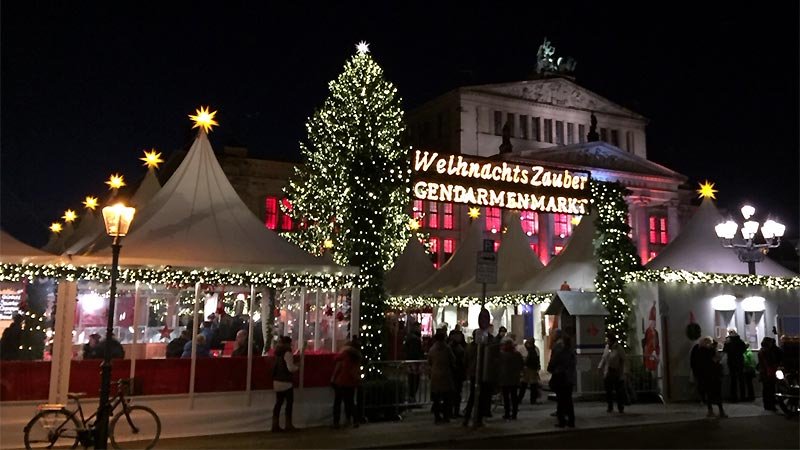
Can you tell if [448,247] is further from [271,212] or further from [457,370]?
[457,370]

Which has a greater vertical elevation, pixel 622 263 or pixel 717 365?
pixel 622 263

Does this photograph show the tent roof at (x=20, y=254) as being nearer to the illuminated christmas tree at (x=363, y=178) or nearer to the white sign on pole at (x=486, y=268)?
the illuminated christmas tree at (x=363, y=178)

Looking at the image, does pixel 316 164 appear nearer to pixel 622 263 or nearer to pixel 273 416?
pixel 622 263

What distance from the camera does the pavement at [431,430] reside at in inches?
441

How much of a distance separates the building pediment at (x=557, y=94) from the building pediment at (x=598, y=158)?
788cm

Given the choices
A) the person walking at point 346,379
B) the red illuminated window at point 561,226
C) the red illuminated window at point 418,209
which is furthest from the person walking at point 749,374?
the red illuminated window at point 561,226

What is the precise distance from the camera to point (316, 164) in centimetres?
2452

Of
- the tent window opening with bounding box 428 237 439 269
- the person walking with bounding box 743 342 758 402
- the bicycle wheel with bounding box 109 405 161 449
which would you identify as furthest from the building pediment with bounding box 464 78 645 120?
the bicycle wheel with bounding box 109 405 161 449

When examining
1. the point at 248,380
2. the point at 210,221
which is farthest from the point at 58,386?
the point at 210,221

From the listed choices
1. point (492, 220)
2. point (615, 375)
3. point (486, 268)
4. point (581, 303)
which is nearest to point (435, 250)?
point (492, 220)

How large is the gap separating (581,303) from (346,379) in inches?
277

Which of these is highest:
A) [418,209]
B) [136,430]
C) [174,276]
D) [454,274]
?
[418,209]

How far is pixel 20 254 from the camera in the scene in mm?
11383

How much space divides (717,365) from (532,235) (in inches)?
1353
